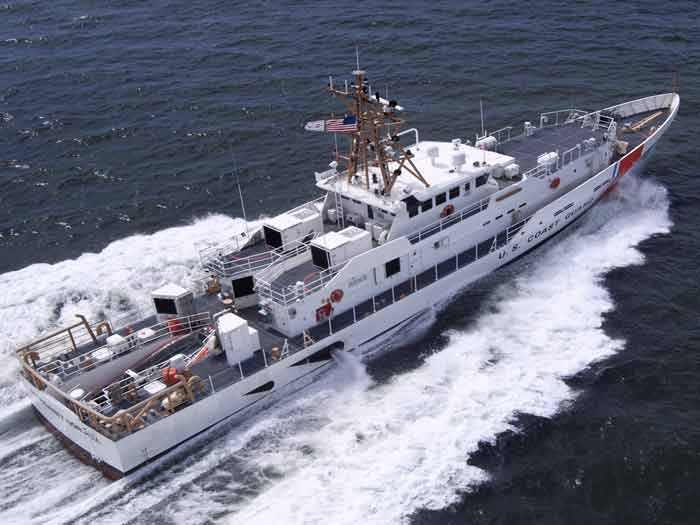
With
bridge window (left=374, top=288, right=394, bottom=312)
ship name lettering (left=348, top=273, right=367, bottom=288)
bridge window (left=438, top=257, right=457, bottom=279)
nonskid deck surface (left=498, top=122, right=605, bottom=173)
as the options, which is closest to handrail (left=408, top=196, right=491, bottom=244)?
bridge window (left=438, top=257, right=457, bottom=279)

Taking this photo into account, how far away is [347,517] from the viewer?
59.4ft

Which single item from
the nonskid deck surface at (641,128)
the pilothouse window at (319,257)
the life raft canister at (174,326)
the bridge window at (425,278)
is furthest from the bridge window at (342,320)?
the nonskid deck surface at (641,128)

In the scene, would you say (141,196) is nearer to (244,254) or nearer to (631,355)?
(244,254)

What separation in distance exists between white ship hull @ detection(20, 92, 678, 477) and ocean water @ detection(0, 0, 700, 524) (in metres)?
0.53

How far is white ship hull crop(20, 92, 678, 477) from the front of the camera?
64.6ft

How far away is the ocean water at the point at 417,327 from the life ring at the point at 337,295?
7.29 ft

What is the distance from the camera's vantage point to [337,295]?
2362cm

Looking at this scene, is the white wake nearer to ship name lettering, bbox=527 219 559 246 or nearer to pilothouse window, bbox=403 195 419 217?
ship name lettering, bbox=527 219 559 246

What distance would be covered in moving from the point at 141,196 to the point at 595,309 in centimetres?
2203

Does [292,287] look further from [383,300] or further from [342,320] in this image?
[383,300]

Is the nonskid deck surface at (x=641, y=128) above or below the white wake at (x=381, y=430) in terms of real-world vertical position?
above

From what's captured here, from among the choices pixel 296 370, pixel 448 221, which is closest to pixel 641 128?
pixel 448 221

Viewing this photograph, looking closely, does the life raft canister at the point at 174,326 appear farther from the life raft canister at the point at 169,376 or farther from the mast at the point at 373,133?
the mast at the point at 373,133

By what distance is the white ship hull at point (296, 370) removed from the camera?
64.6ft
